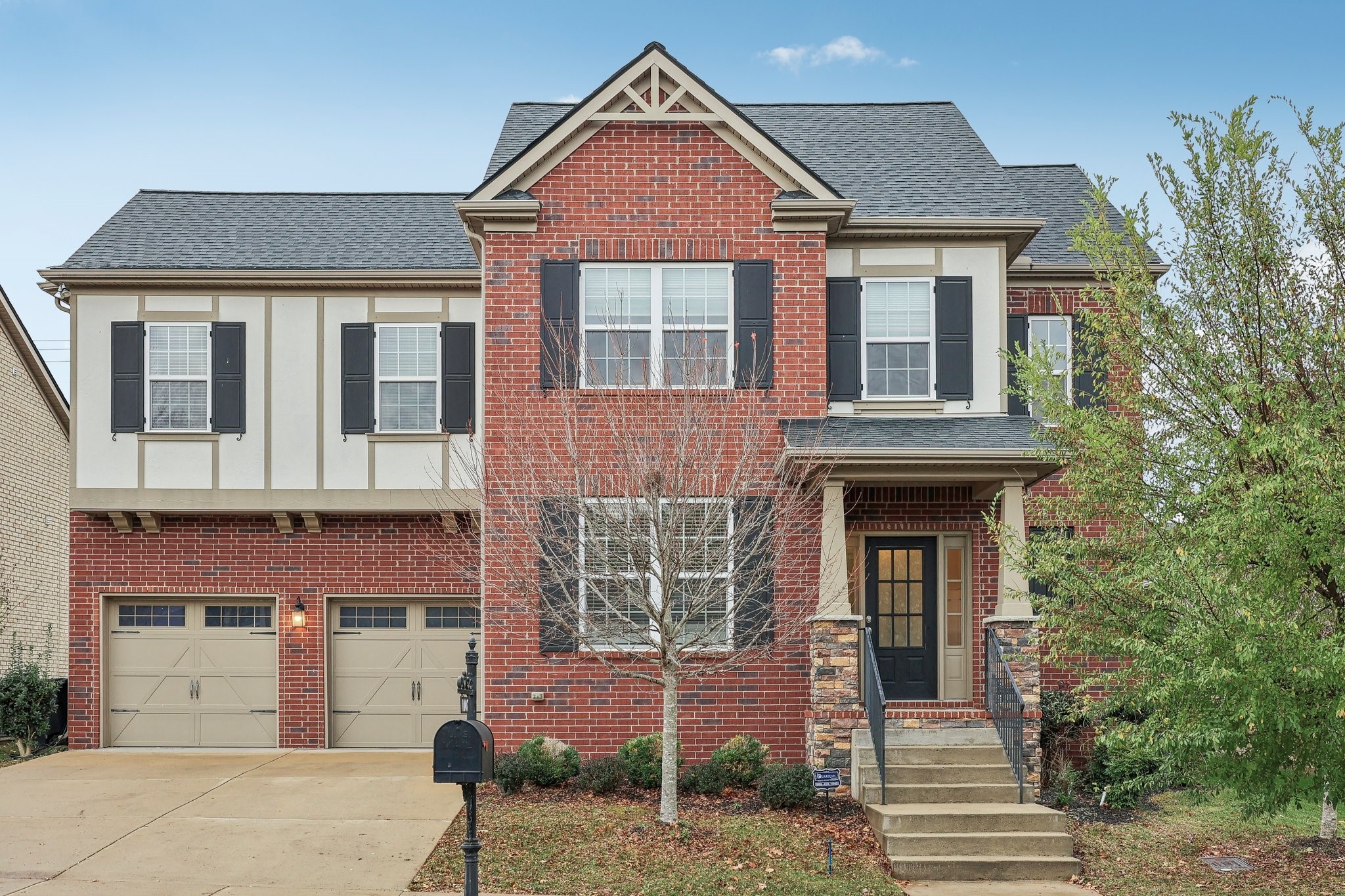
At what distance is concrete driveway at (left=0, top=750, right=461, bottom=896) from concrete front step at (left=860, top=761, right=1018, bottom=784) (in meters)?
4.38

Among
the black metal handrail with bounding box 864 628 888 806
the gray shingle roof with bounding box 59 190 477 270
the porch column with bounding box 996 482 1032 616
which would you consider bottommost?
the black metal handrail with bounding box 864 628 888 806

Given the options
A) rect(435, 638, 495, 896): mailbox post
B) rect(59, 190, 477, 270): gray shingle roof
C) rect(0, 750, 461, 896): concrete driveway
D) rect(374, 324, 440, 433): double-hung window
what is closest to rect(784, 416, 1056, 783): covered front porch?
rect(0, 750, 461, 896): concrete driveway

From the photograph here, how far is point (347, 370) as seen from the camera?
15258 mm

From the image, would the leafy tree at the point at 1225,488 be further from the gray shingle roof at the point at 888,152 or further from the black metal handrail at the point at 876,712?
the gray shingle roof at the point at 888,152

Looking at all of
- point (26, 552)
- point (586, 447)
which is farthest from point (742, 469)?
point (26, 552)

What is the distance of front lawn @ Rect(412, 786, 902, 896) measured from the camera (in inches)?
356

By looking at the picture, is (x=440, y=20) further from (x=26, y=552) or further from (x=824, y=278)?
(x=824, y=278)

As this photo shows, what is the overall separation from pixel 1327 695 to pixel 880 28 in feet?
68.9

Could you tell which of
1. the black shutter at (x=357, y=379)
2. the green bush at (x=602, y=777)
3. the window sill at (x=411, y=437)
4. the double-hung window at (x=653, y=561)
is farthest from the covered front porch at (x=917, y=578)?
the black shutter at (x=357, y=379)

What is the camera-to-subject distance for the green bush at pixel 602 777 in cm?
1162

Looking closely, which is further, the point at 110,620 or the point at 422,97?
the point at 422,97

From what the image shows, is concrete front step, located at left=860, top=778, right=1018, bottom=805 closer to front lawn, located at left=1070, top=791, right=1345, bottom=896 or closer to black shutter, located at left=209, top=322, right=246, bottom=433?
front lawn, located at left=1070, top=791, right=1345, bottom=896

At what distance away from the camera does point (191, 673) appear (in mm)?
15727

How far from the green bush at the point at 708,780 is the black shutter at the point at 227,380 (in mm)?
7793
